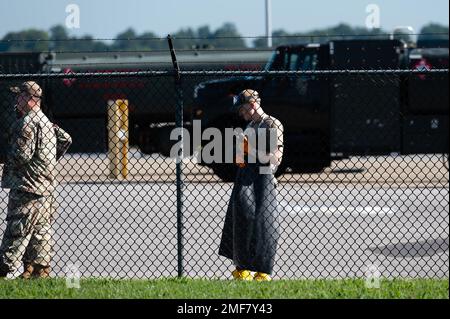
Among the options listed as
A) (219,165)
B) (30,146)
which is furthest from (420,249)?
(219,165)

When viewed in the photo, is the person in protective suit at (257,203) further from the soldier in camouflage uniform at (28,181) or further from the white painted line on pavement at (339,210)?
the white painted line on pavement at (339,210)

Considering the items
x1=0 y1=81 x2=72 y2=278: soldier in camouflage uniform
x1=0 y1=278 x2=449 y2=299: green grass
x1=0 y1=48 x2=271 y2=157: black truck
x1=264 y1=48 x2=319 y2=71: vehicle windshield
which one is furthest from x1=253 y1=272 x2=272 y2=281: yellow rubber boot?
x1=0 y1=48 x2=271 y2=157: black truck

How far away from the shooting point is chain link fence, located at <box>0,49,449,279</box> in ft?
34.3

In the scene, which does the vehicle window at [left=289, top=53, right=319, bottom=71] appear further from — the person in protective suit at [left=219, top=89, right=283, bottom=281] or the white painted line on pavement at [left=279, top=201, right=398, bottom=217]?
the person in protective suit at [left=219, top=89, right=283, bottom=281]

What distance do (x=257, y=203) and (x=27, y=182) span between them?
6.32 ft

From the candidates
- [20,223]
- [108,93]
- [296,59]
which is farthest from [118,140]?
[20,223]

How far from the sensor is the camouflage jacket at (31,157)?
29.5ft

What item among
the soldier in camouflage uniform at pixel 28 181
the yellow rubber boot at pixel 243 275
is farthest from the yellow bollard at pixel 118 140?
the yellow rubber boot at pixel 243 275

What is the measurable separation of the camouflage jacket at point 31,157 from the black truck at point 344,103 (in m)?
8.99

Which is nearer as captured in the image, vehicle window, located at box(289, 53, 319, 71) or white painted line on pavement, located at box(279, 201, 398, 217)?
white painted line on pavement, located at box(279, 201, 398, 217)

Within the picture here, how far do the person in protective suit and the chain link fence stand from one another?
21 cm

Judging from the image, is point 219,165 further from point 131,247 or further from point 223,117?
point 131,247

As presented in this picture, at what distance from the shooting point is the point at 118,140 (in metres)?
19.8

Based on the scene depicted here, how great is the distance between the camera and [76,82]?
25531mm
